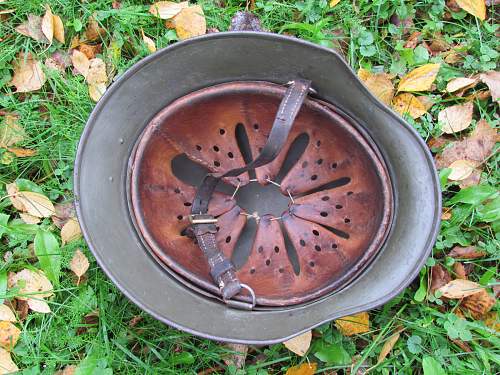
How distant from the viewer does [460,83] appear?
1.80m

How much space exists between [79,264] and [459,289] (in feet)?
3.89

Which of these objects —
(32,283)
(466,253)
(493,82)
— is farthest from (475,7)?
(32,283)

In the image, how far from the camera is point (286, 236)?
5.71 feet

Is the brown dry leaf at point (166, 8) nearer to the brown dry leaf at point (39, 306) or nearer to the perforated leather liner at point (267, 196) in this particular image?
the perforated leather liner at point (267, 196)

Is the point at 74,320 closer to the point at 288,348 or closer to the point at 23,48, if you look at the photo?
the point at 288,348

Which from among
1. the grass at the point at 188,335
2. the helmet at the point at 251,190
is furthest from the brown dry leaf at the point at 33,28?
the helmet at the point at 251,190

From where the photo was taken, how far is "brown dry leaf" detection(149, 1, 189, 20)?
1851 millimetres

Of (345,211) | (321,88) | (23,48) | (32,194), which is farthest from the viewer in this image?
(23,48)

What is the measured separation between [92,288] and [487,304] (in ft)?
4.04

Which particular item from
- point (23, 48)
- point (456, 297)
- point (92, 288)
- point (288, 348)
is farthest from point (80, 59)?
point (456, 297)

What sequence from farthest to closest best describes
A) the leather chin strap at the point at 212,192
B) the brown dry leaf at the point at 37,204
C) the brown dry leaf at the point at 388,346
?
the brown dry leaf at the point at 37,204 → the brown dry leaf at the point at 388,346 → the leather chin strap at the point at 212,192

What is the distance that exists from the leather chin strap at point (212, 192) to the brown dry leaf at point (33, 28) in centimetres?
81

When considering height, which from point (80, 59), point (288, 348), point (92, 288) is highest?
point (80, 59)

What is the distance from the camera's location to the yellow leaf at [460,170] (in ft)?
5.72
